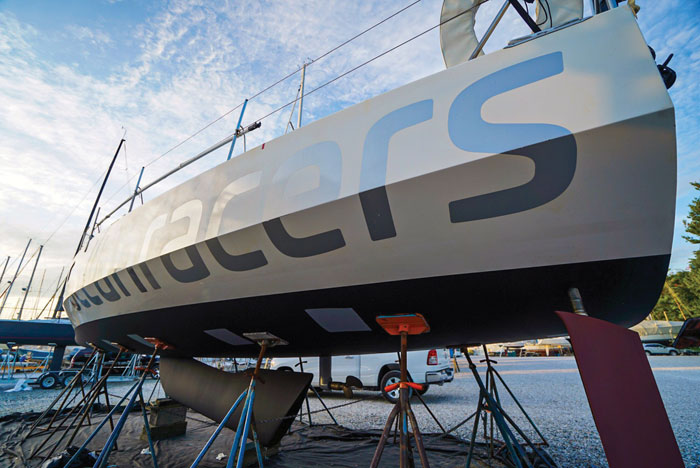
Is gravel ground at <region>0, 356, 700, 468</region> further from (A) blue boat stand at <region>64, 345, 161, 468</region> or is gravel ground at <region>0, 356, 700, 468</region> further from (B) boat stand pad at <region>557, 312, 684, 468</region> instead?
(A) blue boat stand at <region>64, 345, 161, 468</region>

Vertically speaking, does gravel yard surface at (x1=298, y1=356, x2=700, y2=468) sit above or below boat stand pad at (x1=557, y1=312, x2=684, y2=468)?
below

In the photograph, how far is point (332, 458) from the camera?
9.47 ft

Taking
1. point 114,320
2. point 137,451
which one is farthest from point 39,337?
point 114,320

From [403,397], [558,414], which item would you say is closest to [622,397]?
[403,397]

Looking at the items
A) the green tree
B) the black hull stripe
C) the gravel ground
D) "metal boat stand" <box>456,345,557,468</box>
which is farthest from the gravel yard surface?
the green tree

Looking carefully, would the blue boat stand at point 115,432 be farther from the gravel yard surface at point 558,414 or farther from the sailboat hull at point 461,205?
the gravel yard surface at point 558,414

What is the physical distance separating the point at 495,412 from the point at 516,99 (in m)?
2.05

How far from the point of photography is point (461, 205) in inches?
38.1

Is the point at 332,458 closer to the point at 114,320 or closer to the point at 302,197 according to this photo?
the point at 114,320

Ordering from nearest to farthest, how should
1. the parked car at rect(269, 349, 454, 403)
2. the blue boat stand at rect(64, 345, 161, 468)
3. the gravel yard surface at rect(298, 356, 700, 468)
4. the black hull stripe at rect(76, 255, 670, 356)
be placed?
the black hull stripe at rect(76, 255, 670, 356), the blue boat stand at rect(64, 345, 161, 468), the gravel yard surface at rect(298, 356, 700, 468), the parked car at rect(269, 349, 454, 403)

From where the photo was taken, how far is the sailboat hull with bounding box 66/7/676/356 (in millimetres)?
836

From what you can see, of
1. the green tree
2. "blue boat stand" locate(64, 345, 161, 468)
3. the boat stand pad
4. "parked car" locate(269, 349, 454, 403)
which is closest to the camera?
the boat stand pad

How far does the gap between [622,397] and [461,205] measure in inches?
25.7

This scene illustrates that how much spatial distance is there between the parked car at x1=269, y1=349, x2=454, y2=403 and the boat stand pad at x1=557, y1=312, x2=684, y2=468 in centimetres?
450
